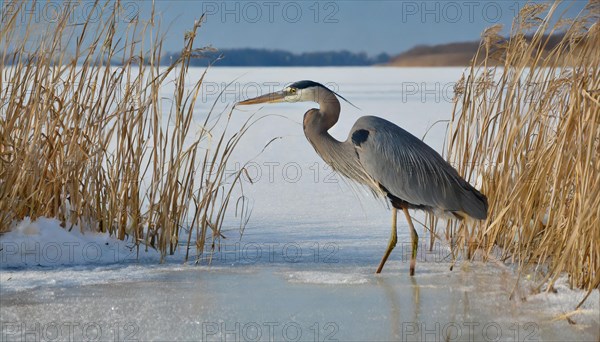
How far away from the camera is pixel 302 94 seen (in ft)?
13.7

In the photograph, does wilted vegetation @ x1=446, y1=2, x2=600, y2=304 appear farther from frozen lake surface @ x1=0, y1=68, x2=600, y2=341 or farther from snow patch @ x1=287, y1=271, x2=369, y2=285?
snow patch @ x1=287, y1=271, x2=369, y2=285

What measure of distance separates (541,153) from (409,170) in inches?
26.0

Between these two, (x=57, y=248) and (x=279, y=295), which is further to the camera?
(x=57, y=248)

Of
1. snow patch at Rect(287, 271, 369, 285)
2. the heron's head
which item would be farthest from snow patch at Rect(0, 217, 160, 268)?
the heron's head

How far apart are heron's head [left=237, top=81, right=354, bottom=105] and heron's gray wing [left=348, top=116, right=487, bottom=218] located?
269 mm

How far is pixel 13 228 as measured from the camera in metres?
3.87

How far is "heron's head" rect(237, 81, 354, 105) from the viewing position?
13.4 ft

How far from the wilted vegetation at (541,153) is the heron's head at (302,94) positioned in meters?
0.66

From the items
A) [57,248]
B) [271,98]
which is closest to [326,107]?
[271,98]
